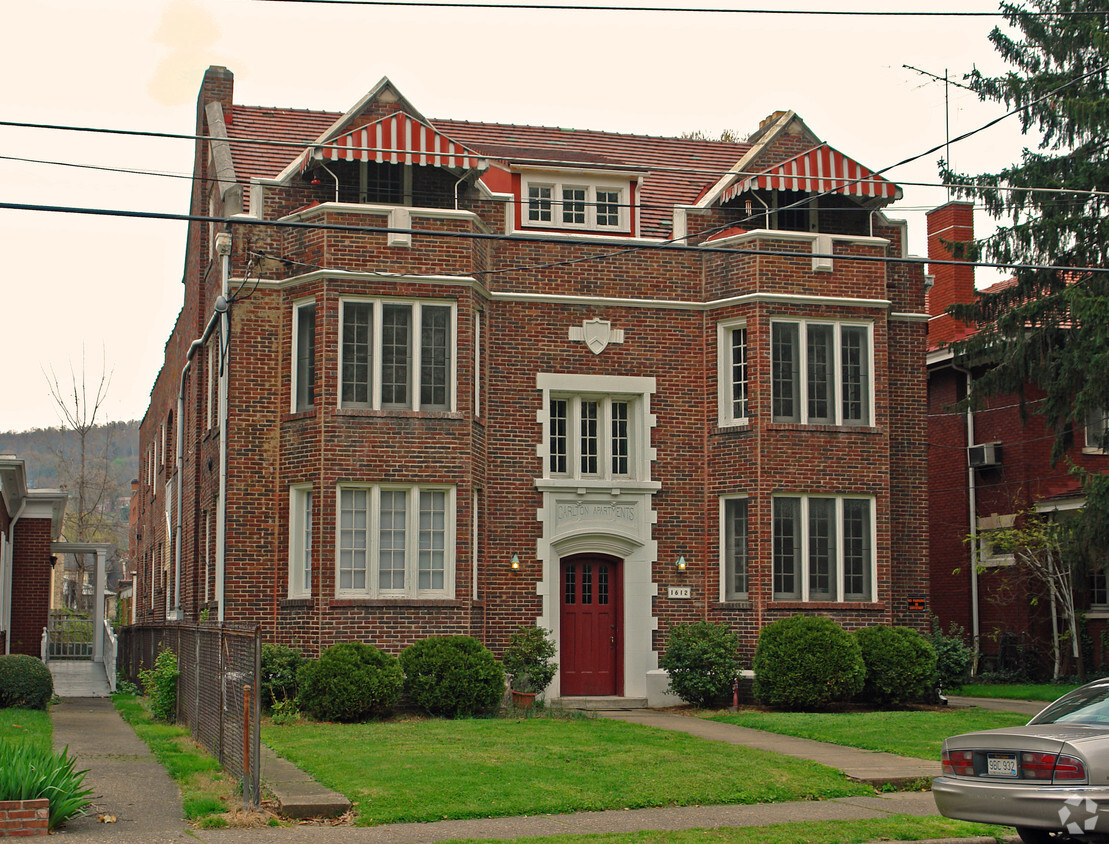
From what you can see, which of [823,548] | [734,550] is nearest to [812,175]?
[823,548]

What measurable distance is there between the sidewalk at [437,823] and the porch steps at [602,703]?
5.92 meters

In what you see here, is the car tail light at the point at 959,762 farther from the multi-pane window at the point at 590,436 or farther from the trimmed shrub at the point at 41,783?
the multi-pane window at the point at 590,436

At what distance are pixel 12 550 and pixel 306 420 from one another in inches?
466

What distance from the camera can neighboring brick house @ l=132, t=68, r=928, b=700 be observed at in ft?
69.3

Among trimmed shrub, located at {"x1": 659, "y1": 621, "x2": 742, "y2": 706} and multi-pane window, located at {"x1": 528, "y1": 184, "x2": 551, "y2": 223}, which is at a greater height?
multi-pane window, located at {"x1": 528, "y1": 184, "x2": 551, "y2": 223}

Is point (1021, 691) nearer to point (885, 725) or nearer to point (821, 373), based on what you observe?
point (821, 373)

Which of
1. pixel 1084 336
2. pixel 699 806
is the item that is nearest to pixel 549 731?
pixel 699 806

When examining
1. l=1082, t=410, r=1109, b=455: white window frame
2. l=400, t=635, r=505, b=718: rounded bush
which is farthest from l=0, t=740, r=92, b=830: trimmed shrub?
l=1082, t=410, r=1109, b=455: white window frame

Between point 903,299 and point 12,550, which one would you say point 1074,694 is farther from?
point 12,550

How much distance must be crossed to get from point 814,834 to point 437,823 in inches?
130

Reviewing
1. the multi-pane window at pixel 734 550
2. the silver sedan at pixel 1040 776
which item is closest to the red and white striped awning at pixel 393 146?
the multi-pane window at pixel 734 550

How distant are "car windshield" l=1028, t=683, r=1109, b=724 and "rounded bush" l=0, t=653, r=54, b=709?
1612cm

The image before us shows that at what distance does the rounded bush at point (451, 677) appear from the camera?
781 inches

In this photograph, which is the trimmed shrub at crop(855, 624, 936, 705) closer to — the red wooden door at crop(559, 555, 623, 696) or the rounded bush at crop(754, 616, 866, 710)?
the rounded bush at crop(754, 616, 866, 710)
